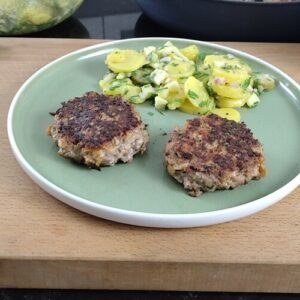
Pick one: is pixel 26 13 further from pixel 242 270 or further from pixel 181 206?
pixel 242 270

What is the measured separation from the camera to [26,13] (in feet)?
5.47

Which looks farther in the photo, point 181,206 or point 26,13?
point 26,13

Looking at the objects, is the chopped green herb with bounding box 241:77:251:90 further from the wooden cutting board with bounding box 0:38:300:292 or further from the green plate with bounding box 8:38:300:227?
the wooden cutting board with bounding box 0:38:300:292

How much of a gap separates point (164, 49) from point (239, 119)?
32 cm

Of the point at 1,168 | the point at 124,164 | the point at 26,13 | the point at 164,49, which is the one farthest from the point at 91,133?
the point at 26,13

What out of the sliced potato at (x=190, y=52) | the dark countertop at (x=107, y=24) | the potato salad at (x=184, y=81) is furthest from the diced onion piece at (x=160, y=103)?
the dark countertop at (x=107, y=24)

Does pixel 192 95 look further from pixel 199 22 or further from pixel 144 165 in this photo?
pixel 199 22

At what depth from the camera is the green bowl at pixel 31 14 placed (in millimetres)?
1641

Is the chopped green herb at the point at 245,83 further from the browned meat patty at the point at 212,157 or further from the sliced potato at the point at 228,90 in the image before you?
the browned meat patty at the point at 212,157

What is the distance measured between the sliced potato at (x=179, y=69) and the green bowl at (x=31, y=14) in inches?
21.2

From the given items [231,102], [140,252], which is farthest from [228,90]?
[140,252]

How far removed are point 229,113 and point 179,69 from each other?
0.19 m

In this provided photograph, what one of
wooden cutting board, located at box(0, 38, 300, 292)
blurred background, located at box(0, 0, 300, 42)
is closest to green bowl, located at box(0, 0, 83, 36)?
blurred background, located at box(0, 0, 300, 42)

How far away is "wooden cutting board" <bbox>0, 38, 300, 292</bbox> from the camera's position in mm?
970
